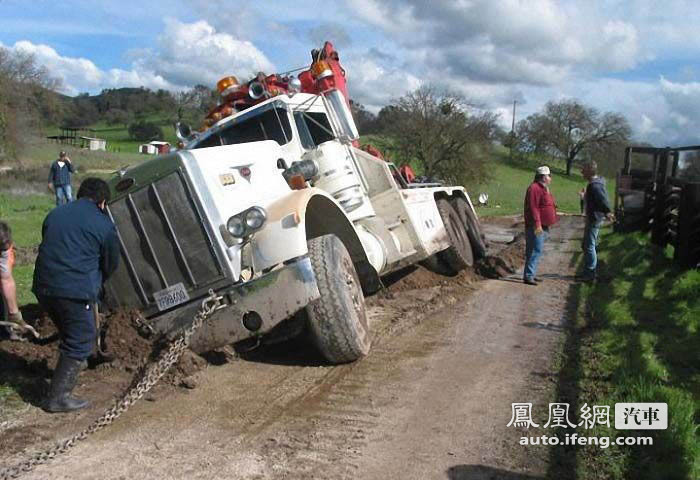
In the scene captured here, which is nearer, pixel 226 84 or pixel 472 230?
pixel 226 84

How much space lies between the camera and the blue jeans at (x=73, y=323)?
15.6ft

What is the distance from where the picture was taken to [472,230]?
11719 millimetres

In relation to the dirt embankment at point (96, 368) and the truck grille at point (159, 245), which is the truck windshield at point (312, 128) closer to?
the truck grille at point (159, 245)

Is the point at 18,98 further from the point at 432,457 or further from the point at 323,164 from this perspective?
the point at 432,457

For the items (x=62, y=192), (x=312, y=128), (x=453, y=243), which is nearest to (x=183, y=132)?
(x=312, y=128)

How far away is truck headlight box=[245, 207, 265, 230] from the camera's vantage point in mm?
5320

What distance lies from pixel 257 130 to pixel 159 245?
8.62ft

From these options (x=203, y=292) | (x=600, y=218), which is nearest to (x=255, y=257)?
(x=203, y=292)

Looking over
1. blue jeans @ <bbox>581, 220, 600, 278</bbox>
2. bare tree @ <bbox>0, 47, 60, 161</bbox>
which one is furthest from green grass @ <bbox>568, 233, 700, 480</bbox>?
bare tree @ <bbox>0, 47, 60, 161</bbox>

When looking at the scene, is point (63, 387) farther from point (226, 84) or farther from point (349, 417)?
point (226, 84)

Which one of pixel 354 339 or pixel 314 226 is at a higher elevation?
pixel 314 226

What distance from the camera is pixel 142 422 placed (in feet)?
14.9

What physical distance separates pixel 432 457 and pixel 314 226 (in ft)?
10.2

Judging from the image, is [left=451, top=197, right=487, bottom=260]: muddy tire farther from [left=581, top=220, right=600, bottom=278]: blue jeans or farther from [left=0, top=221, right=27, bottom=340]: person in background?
[left=0, top=221, right=27, bottom=340]: person in background
